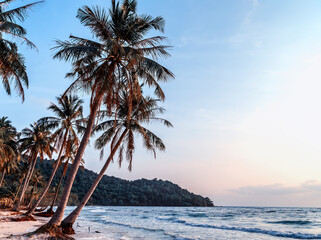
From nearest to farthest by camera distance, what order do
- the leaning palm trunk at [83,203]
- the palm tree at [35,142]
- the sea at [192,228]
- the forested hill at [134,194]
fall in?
the leaning palm trunk at [83,203]
the sea at [192,228]
the palm tree at [35,142]
the forested hill at [134,194]

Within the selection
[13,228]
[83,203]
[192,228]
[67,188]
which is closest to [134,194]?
[192,228]

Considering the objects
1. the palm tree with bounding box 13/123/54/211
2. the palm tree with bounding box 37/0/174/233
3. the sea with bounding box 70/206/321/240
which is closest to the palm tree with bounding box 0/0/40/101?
the palm tree with bounding box 37/0/174/233

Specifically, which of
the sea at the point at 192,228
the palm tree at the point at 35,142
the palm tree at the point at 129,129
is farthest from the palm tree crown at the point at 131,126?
the palm tree at the point at 35,142

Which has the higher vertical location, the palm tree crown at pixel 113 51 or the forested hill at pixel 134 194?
the forested hill at pixel 134 194

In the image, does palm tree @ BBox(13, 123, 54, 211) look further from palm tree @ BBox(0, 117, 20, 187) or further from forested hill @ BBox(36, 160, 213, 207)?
forested hill @ BBox(36, 160, 213, 207)

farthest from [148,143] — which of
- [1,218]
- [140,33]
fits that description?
[1,218]

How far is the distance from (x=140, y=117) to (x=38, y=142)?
15.5 m

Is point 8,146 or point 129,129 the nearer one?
point 129,129

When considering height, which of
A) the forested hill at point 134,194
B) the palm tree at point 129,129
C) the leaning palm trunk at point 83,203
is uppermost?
the forested hill at point 134,194

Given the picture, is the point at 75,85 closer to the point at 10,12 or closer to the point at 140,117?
the point at 10,12

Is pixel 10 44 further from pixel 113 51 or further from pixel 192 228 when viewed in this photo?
pixel 192 228

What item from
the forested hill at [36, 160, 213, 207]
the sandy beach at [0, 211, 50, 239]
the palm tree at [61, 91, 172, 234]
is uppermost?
the forested hill at [36, 160, 213, 207]

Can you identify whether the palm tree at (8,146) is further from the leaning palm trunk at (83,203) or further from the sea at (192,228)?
the leaning palm trunk at (83,203)

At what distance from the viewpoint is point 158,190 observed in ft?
527
